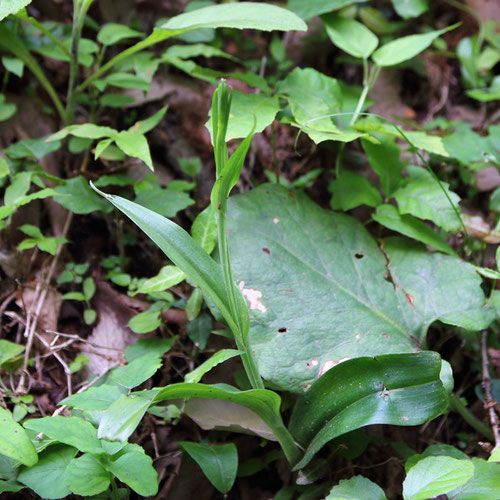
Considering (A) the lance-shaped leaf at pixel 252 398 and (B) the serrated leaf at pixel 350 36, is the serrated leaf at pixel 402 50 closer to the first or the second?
(B) the serrated leaf at pixel 350 36

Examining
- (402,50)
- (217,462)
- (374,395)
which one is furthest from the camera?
(402,50)

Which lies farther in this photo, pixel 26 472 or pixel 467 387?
pixel 467 387

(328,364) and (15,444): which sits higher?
(15,444)

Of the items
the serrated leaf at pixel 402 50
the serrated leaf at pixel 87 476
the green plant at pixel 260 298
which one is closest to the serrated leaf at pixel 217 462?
the green plant at pixel 260 298

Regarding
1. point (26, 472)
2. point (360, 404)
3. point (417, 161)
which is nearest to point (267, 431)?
point (360, 404)

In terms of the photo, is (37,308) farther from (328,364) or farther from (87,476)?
(328,364)

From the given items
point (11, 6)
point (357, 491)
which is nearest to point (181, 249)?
point (357, 491)

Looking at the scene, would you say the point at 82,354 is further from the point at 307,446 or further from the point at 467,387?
the point at 467,387
